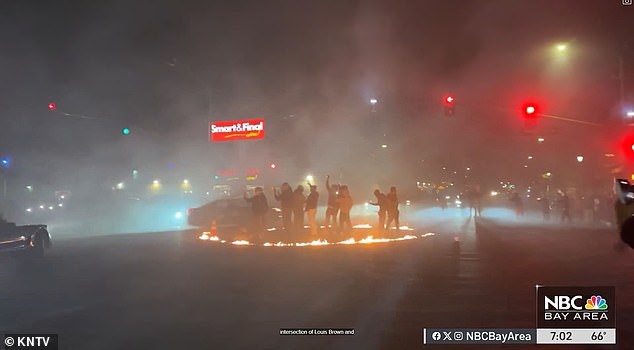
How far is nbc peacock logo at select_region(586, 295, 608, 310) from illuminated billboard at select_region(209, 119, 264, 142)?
26.6 metres

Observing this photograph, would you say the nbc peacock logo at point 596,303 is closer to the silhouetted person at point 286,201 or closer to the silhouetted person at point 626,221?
the silhouetted person at point 626,221

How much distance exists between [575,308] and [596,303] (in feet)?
0.58

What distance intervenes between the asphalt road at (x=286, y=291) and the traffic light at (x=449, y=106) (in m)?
4.71

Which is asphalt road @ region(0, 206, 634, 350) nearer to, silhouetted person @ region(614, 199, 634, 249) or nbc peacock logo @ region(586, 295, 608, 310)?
nbc peacock logo @ region(586, 295, 608, 310)

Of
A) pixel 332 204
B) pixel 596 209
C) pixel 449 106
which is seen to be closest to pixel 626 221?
pixel 332 204

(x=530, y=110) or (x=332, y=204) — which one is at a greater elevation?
(x=530, y=110)

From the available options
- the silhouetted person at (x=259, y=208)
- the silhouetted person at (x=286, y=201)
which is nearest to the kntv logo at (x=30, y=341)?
the silhouetted person at (x=286, y=201)

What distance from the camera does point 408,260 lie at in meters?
8.60

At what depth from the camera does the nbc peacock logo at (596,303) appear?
384 centimetres

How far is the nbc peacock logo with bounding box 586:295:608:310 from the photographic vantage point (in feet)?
12.6

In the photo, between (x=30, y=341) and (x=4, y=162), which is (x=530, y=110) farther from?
(x=4, y=162)

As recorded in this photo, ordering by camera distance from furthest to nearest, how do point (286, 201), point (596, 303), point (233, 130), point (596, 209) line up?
point (233, 130), point (596, 209), point (286, 201), point (596, 303)

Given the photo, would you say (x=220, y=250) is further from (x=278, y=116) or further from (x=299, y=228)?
(x=278, y=116)

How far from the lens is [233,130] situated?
1195 inches
